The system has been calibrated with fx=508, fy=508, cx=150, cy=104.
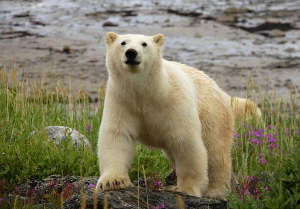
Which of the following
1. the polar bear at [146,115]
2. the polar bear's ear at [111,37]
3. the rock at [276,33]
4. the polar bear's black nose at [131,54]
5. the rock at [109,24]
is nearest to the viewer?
the polar bear's black nose at [131,54]

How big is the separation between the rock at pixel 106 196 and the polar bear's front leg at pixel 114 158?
13cm

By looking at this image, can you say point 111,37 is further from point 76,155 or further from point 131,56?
point 76,155

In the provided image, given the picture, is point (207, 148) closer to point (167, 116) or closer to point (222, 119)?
point (222, 119)

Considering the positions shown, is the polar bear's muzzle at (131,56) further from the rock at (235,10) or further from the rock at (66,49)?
the rock at (235,10)

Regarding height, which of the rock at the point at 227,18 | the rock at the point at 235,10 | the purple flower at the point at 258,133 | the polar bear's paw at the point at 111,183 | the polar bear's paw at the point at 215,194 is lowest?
the polar bear's paw at the point at 215,194

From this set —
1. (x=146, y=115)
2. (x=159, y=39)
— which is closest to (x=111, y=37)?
(x=159, y=39)

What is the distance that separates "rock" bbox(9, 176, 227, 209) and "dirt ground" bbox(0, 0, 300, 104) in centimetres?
638

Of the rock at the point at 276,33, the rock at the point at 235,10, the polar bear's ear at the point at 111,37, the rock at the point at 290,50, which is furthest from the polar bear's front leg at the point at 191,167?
the rock at the point at 235,10

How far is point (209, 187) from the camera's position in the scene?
5.50 meters

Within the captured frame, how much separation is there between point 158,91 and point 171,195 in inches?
38.8

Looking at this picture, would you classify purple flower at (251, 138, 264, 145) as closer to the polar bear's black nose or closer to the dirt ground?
the polar bear's black nose

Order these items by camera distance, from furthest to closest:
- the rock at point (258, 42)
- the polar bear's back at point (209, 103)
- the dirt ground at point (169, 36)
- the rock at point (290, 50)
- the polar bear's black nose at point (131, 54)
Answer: the rock at point (258, 42), the rock at point (290, 50), the dirt ground at point (169, 36), the polar bear's back at point (209, 103), the polar bear's black nose at point (131, 54)

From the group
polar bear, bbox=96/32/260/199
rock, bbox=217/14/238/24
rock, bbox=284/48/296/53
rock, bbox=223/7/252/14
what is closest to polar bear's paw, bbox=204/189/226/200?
polar bear, bbox=96/32/260/199

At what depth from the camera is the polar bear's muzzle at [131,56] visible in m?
4.42
